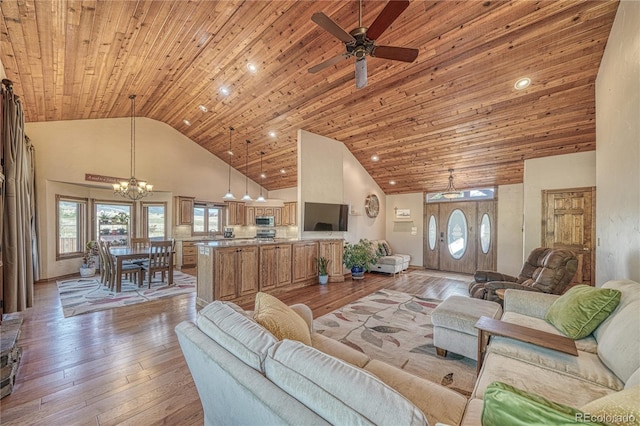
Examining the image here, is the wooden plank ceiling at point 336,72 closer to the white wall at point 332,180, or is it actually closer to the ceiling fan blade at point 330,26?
the white wall at point 332,180

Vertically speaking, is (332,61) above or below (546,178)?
above

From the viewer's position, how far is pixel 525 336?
1.83 meters

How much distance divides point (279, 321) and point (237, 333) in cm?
37

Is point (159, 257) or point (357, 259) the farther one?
point (357, 259)

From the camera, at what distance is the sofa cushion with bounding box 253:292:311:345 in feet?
4.78

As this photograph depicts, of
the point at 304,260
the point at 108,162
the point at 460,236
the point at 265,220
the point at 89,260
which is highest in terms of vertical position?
the point at 108,162

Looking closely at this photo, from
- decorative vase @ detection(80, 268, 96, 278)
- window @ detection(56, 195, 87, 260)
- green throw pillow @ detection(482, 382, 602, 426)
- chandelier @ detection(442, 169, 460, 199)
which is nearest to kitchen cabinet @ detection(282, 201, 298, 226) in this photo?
chandelier @ detection(442, 169, 460, 199)

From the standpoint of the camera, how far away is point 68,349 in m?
2.73

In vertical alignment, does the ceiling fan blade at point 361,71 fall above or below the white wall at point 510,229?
above

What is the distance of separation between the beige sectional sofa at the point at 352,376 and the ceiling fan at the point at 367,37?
2.35 m

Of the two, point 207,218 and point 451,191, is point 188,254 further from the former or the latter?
point 451,191

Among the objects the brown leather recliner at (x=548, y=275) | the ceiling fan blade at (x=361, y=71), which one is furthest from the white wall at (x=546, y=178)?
the ceiling fan blade at (x=361, y=71)

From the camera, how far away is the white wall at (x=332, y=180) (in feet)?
19.0

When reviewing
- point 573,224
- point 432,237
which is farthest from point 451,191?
point 573,224
